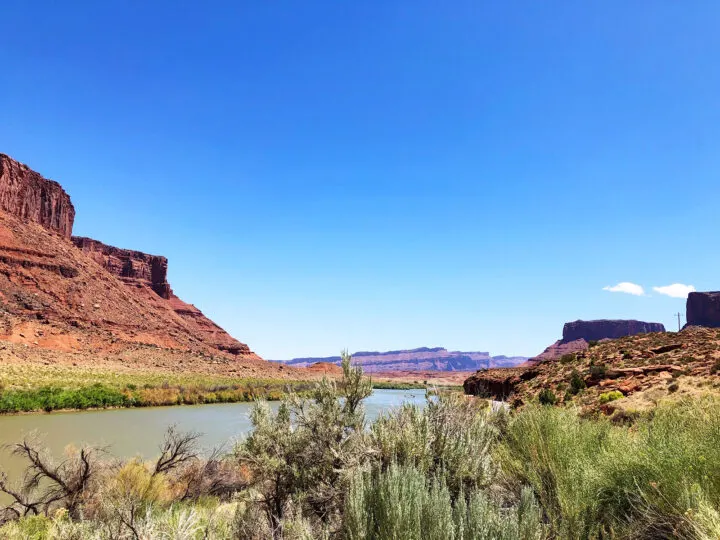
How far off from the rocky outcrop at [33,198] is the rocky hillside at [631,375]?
8640 centimetres

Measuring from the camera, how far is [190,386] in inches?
1582

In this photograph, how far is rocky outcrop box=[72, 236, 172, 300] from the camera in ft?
375

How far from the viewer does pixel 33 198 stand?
78.8 metres

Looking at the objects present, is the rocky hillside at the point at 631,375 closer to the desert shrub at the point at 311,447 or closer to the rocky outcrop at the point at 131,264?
the desert shrub at the point at 311,447

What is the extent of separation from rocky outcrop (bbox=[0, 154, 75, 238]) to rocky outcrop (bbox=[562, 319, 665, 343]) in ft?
601

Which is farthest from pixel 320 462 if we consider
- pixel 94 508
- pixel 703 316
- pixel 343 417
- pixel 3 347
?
pixel 703 316

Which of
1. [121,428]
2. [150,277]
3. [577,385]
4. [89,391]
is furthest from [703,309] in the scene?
[150,277]

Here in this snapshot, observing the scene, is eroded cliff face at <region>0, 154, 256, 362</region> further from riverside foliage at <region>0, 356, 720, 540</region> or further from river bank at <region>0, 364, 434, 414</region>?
riverside foliage at <region>0, 356, 720, 540</region>

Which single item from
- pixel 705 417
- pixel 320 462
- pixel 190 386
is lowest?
pixel 190 386

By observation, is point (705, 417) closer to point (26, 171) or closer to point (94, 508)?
point (94, 508)

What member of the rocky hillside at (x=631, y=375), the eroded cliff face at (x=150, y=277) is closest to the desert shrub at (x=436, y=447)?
the rocky hillside at (x=631, y=375)

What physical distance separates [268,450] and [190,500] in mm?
4158

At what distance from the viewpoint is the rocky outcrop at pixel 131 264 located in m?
114

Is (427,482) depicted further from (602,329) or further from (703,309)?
(602,329)
